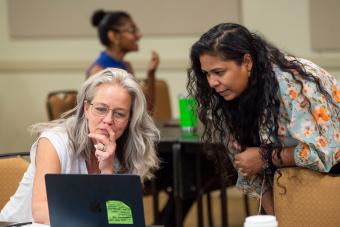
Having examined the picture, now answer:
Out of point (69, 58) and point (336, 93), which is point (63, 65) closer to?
point (69, 58)

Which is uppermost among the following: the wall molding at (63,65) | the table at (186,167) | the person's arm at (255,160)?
the person's arm at (255,160)

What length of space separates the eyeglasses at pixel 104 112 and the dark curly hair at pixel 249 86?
293mm

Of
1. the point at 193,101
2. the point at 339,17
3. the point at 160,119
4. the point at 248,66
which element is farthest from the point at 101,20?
the point at 248,66

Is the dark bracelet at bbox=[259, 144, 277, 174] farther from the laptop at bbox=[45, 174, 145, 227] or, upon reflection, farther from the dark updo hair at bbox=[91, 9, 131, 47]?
the dark updo hair at bbox=[91, 9, 131, 47]

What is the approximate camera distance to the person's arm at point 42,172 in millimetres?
2479

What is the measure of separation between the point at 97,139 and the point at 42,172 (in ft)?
0.72

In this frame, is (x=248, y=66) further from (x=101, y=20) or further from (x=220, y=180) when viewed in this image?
(x=101, y=20)

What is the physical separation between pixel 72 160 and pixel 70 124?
0.47ft

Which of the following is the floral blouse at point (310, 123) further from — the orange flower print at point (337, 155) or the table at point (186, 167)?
the table at point (186, 167)

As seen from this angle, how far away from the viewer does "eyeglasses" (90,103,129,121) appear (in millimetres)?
2689

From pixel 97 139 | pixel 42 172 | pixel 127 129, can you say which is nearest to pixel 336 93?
pixel 127 129

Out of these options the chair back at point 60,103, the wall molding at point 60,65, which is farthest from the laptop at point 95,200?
the wall molding at point 60,65

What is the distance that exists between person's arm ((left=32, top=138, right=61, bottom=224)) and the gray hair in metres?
0.09

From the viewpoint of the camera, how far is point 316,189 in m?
2.68
